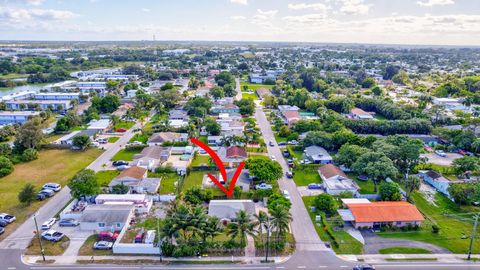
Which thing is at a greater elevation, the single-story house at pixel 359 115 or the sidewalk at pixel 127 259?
the single-story house at pixel 359 115

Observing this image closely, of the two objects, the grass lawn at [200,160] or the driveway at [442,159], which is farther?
the driveway at [442,159]

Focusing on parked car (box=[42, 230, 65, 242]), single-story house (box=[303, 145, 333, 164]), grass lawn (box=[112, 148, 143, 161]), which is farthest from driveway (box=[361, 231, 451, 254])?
grass lawn (box=[112, 148, 143, 161])

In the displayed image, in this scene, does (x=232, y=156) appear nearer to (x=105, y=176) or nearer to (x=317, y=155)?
(x=317, y=155)

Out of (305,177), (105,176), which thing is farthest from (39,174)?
(305,177)

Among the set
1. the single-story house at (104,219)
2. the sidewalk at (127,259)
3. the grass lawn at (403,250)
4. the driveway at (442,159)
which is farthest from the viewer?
the driveway at (442,159)

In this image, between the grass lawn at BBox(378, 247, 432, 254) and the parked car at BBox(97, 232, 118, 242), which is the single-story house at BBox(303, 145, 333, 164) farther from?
the parked car at BBox(97, 232, 118, 242)

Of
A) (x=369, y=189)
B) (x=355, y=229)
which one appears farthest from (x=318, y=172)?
(x=355, y=229)

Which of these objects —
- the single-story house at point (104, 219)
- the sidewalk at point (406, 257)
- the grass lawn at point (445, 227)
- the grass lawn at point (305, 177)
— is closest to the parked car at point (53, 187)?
the single-story house at point (104, 219)

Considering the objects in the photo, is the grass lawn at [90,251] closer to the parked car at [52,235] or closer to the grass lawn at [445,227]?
the parked car at [52,235]
